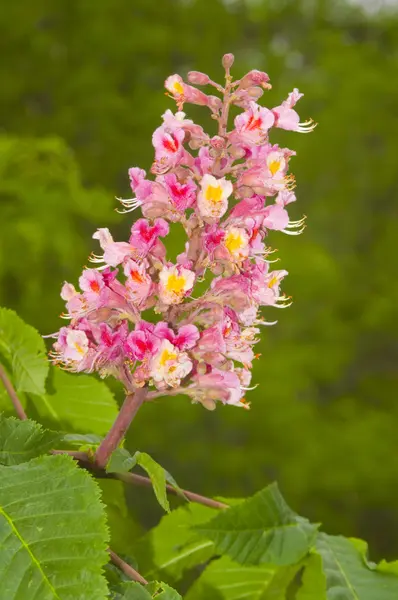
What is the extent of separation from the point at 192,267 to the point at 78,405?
434mm

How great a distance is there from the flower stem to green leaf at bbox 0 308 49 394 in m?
0.19

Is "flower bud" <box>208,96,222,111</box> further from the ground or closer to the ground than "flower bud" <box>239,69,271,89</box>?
closer to the ground

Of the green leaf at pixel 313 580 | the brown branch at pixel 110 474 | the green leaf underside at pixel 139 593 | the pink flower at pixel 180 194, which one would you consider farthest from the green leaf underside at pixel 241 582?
the pink flower at pixel 180 194

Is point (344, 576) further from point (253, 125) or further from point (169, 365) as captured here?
point (253, 125)

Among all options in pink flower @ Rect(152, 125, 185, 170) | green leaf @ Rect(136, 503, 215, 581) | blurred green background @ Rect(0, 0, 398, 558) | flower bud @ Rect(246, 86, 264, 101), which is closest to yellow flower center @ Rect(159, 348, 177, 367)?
pink flower @ Rect(152, 125, 185, 170)

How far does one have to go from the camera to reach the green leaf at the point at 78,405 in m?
1.18

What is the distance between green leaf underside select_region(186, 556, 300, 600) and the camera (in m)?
1.12

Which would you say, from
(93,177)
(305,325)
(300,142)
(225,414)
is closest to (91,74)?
(93,177)

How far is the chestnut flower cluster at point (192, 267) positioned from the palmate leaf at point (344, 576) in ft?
1.01

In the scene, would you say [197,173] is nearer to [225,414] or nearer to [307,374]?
[225,414]

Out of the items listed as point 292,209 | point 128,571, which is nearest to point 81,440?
point 128,571

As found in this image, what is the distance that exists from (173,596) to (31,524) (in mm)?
165

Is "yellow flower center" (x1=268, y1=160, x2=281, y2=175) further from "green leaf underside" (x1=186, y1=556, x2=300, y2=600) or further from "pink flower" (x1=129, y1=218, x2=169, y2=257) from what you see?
"green leaf underside" (x1=186, y1=556, x2=300, y2=600)

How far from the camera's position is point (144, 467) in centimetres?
81
